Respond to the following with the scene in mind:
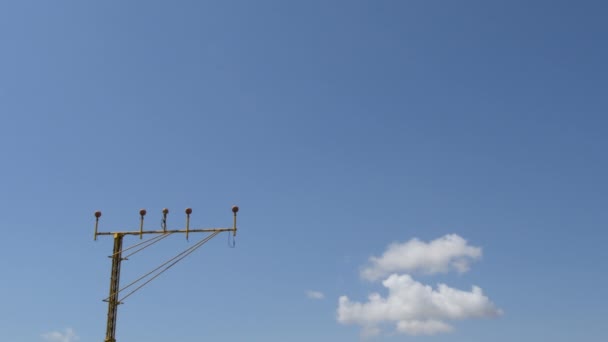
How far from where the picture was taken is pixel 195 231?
38.5 meters

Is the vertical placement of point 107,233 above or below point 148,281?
above

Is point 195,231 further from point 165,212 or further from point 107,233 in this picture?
point 107,233

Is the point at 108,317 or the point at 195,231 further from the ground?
the point at 195,231

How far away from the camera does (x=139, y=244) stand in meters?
38.8

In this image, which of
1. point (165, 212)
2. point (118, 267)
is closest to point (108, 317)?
point (118, 267)

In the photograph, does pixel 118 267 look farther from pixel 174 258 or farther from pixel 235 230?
pixel 235 230

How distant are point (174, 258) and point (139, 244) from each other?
2.26 metres

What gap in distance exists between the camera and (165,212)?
3875cm

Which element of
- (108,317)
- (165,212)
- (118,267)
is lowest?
(108,317)

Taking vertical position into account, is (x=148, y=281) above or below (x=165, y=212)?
below

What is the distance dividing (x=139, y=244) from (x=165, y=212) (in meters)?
2.45

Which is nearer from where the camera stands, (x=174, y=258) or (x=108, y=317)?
(x=108, y=317)

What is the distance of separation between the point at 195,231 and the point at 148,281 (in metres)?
4.12

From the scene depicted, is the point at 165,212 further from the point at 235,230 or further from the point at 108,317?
the point at 108,317
